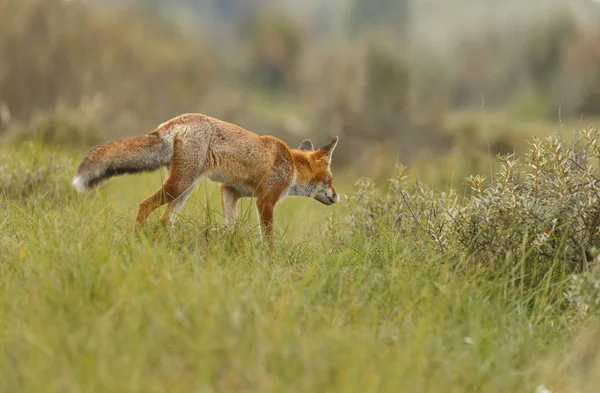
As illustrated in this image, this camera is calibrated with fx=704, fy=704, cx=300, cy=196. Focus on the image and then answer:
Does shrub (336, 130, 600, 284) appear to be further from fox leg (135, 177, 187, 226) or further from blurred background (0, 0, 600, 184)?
fox leg (135, 177, 187, 226)

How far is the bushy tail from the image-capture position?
5320 mm

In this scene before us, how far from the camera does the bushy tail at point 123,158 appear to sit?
17.5 ft

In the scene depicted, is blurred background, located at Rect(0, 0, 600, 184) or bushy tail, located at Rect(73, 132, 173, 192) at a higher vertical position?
bushy tail, located at Rect(73, 132, 173, 192)

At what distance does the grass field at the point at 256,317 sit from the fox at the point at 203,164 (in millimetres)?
257

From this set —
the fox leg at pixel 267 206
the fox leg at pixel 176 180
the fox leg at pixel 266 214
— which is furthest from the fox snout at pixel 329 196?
the fox leg at pixel 176 180

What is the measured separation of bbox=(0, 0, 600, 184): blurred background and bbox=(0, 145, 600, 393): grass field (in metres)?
1.60

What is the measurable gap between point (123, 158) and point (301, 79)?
41.6m

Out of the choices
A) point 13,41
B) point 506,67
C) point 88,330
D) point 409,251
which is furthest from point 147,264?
point 506,67

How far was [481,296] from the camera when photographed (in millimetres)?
4848

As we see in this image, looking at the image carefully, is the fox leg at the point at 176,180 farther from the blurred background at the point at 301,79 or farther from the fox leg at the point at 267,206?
the blurred background at the point at 301,79

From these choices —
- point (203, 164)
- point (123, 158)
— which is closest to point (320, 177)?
point (203, 164)

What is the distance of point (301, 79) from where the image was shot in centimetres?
4644

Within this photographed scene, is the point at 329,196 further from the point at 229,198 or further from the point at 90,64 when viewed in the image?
the point at 90,64

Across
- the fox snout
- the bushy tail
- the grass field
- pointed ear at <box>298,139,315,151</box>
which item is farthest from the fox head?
the bushy tail
